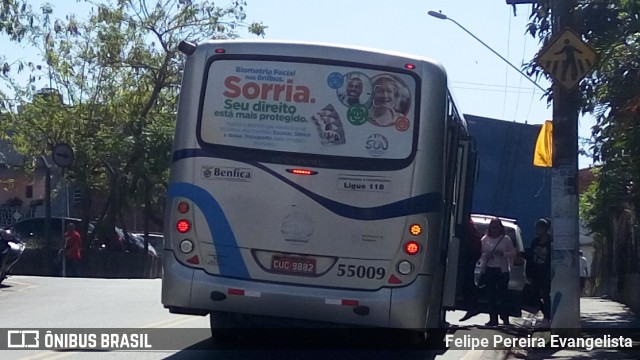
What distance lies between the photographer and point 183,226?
399 inches

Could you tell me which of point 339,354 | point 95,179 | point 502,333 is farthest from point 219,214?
point 95,179

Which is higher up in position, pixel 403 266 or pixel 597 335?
pixel 403 266

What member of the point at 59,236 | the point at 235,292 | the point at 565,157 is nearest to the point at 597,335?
the point at 565,157

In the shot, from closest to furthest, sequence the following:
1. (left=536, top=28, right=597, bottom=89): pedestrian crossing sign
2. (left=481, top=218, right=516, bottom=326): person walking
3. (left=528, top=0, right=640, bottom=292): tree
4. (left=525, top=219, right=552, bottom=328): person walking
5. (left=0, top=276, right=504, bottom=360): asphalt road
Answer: (left=0, top=276, right=504, bottom=360): asphalt road
(left=536, top=28, right=597, bottom=89): pedestrian crossing sign
(left=528, top=0, right=640, bottom=292): tree
(left=481, top=218, right=516, bottom=326): person walking
(left=525, top=219, right=552, bottom=328): person walking

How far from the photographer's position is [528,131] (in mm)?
18828

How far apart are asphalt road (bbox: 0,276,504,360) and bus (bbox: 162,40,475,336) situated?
4.60ft

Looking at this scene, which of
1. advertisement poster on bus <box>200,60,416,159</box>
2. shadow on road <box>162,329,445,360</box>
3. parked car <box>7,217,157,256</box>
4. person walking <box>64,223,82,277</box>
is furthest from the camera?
parked car <box>7,217,157,256</box>

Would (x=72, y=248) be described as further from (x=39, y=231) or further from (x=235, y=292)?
(x=235, y=292)

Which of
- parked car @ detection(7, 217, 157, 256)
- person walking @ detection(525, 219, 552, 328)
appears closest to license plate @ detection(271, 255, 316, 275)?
person walking @ detection(525, 219, 552, 328)

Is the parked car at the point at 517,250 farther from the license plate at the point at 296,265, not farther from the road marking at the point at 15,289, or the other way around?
the road marking at the point at 15,289

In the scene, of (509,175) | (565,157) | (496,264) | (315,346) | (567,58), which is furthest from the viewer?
(509,175)

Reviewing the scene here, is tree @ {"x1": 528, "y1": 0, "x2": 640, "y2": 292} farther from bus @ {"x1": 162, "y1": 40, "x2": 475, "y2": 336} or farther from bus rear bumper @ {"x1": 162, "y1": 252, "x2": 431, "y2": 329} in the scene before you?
bus rear bumper @ {"x1": 162, "y1": 252, "x2": 431, "y2": 329}

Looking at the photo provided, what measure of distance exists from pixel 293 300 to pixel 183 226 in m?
1.30

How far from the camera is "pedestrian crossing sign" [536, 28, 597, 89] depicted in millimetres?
12570
